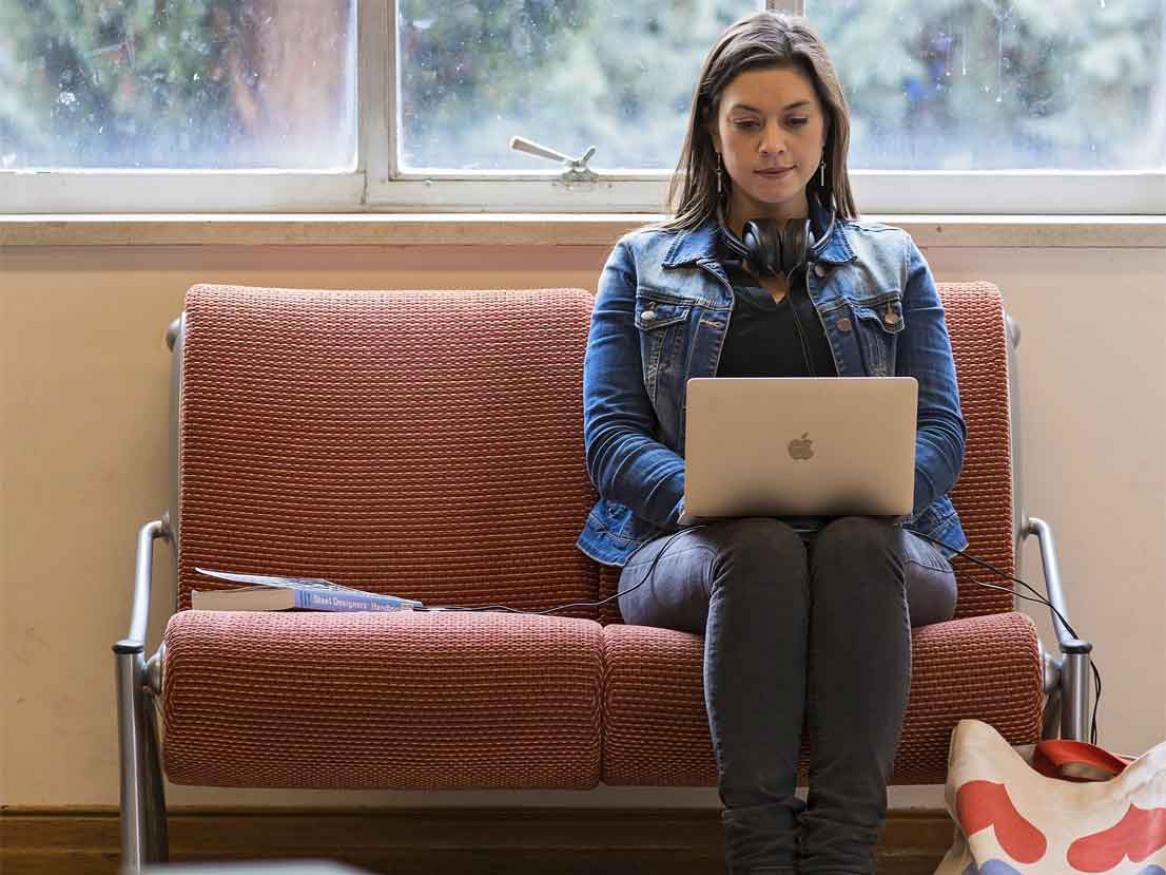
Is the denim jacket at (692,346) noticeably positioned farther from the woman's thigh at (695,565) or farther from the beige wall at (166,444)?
the beige wall at (166,444)

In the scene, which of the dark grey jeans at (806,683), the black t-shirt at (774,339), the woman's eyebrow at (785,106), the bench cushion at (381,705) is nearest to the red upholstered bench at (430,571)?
the bench cushion at (381,705)

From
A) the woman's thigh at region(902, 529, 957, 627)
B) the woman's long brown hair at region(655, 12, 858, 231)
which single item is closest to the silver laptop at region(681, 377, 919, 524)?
the woman's thigh at region(902, 529, 957, 627)

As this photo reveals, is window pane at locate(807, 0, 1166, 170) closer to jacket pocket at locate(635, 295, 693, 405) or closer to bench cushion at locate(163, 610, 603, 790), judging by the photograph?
jacket pocket at locate(635, 295, 693, 405)

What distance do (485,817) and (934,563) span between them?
83 cm

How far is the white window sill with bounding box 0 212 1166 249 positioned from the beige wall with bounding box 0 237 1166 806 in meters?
0.02

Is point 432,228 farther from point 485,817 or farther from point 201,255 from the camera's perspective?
point 485,817

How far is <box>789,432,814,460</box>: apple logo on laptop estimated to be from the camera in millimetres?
1617

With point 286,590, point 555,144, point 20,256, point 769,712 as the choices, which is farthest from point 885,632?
point 20,256

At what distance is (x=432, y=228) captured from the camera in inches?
90.4

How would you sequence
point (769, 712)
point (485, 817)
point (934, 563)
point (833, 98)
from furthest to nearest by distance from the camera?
point (485, 817), point (833, 98), point (934, 563), point (769, 712)

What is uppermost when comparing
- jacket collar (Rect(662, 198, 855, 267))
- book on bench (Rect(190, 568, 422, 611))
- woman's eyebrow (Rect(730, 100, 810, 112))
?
woman's eyebrow (Rect(730, 100, 810, 112))

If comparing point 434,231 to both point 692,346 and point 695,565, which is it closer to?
point 692,346

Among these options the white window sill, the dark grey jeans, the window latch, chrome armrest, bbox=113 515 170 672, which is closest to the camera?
the dark grey jeans

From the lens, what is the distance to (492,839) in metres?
2.28
